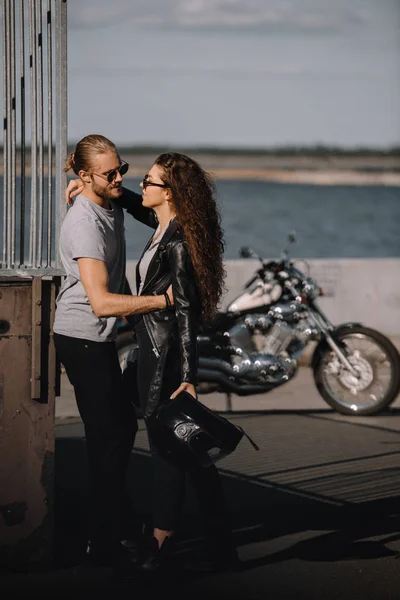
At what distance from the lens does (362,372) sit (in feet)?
31.5

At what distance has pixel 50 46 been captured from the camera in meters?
5.32

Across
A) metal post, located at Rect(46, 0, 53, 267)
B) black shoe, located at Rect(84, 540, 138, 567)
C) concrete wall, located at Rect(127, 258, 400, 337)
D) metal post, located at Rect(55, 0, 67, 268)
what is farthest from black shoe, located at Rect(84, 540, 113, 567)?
concrete wall, located at Rect(127, 258, 400, 337)

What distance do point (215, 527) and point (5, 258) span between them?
1448 millimetres

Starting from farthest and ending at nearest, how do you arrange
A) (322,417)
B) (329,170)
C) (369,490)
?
(329,170)
(322,417)
(369,490)

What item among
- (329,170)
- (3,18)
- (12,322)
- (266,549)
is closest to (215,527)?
(266,549)

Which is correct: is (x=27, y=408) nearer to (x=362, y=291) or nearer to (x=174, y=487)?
(x=174, y=487)

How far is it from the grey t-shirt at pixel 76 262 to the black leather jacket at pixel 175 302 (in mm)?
161

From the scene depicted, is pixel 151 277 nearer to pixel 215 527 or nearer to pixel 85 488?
pixel 215 527

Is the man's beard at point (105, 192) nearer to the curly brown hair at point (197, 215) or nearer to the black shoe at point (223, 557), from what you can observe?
the curly brown hair at point (197, 215)

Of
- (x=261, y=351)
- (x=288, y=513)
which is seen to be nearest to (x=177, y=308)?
(x=288, y=513)

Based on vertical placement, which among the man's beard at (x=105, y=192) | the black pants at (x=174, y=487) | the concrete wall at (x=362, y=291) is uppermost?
the man's beard at (x=105, y=192)

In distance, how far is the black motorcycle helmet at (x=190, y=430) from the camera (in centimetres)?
495

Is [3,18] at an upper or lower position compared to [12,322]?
upper

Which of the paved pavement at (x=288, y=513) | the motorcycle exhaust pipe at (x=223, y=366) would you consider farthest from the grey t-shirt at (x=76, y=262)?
the motorcycle exhaust pipe at (x=223, y=366)
